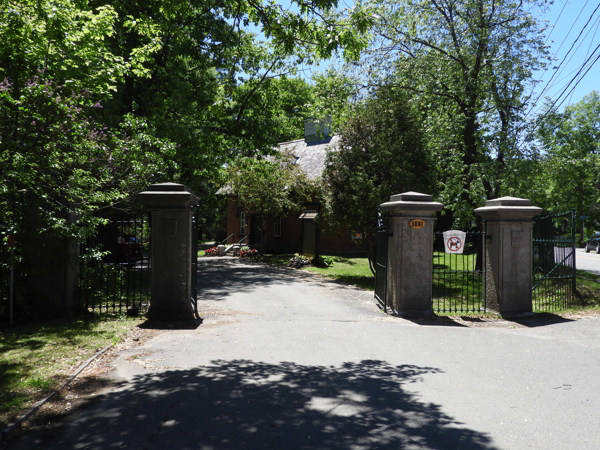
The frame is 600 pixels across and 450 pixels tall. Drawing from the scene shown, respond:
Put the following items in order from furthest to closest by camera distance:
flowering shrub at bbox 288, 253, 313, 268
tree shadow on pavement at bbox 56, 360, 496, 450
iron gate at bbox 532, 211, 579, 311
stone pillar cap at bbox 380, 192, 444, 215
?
1. flowering shrub at bbox 288, 253, 313, 268
2. iron gate at bbox 532, 211, 579, 311
3. stone pillar cap at bbox 380, 192, 444, 215
4. tree shadow on pavement at bbox 56, 360, 496, 450

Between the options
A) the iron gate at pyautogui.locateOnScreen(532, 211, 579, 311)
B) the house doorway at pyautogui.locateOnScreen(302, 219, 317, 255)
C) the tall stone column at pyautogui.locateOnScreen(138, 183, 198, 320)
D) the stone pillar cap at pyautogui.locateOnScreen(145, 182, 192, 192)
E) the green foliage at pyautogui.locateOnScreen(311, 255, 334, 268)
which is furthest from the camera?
the house doorway at pyautogui.locateOnScreen(302, 219, 317, 255)

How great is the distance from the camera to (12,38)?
7.17 meters

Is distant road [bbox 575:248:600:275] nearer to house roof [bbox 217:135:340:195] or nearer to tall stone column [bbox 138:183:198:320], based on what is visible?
house roof [bbox 217:135:340:195]

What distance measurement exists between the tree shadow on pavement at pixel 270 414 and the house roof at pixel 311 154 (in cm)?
2419

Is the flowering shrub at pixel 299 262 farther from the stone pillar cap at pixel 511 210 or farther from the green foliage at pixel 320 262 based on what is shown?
the stone pillar cap at pixel 511 210

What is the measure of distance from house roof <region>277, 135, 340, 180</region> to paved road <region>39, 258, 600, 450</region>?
71.6ft

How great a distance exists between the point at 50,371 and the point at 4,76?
4.75 metres

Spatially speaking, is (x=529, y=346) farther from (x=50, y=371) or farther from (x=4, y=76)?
(x=4, y=76)

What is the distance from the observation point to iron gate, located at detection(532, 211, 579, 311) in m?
12.6

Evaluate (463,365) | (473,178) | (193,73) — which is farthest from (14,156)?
(473,178)

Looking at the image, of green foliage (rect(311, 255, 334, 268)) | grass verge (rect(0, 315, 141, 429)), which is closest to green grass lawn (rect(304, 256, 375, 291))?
green foliage (rect(311, 255, 334, 268))

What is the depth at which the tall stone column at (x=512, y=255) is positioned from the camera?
10.9m

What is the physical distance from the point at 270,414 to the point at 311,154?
97.8ft

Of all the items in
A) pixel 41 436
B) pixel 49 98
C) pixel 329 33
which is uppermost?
pixel 329 33
